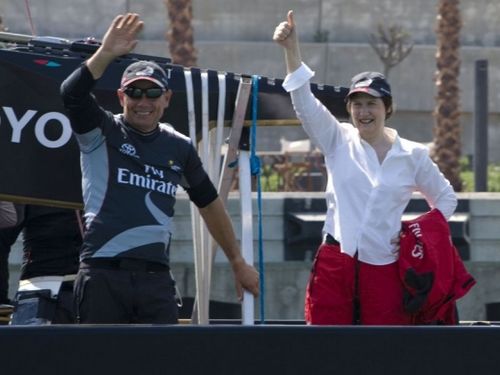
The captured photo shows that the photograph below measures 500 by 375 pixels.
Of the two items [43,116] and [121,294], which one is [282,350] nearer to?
[121,294]

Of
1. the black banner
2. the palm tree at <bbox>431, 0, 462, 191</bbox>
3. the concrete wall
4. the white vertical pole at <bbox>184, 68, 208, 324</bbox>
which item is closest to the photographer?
the black banner

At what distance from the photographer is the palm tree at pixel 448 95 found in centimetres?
2277

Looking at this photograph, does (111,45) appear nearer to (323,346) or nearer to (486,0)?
(323,346)

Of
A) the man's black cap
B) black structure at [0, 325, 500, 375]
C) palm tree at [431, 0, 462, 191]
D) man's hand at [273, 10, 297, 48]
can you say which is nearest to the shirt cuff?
man's hand at [273, 10, 297, 48]

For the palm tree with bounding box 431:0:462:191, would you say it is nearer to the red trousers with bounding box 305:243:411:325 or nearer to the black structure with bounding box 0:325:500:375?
the red trousers with bounding box 305:243:411:325

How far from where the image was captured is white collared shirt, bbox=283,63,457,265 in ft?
18.6

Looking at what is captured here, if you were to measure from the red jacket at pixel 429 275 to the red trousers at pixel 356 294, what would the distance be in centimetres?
6

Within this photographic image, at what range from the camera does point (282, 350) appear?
459cm

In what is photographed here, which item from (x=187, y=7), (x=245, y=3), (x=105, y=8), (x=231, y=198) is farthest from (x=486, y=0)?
(x=231, y=198)

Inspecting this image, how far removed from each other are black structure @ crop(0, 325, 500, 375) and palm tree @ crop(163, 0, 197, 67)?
1819cm

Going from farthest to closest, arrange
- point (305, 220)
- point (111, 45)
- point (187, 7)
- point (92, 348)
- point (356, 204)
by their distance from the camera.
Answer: point (187, 7) < point (305, 220) < point (356, 204) < point (111, 45) < point (92, 348)

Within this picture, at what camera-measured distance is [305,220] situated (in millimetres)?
11273

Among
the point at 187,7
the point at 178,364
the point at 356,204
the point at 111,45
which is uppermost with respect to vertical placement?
the point at 187,7

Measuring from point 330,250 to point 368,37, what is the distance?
30.2m
